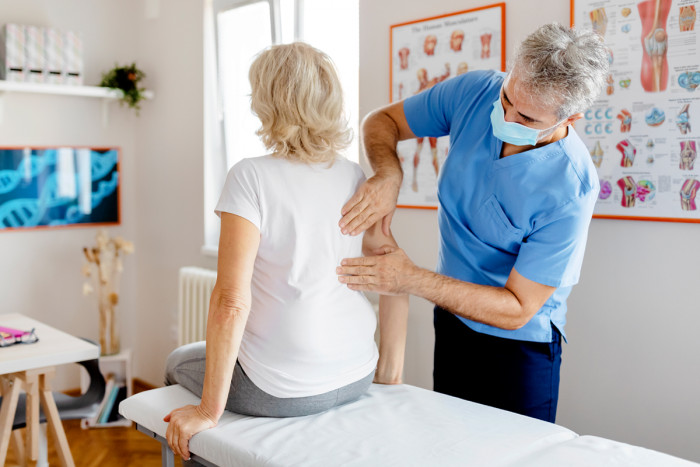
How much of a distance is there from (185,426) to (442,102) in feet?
3.59

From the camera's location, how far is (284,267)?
146 cm

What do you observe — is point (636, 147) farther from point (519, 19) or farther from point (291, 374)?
point (291, 374)

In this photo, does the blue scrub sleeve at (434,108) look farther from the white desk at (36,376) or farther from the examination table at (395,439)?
the white desk at (36,376)

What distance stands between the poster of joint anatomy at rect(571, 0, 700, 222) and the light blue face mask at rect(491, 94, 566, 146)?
48 centimetres

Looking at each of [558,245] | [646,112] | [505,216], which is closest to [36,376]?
[505,216]

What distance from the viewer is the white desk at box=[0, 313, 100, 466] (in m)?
2.24

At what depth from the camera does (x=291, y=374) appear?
148 centimetres

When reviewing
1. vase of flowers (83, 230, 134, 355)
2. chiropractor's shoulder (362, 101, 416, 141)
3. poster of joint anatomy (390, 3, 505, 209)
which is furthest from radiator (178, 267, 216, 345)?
chiropractor's shoulder (362, 101, 416, 141)

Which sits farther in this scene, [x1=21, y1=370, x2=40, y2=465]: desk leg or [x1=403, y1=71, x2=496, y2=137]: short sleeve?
[x1=21, y1=370, x2=40, y2=465]: desk leg

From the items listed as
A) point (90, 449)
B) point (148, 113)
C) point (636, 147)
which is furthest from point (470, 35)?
point (90, 449)

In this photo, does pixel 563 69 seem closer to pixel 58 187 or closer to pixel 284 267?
pixel 284 267

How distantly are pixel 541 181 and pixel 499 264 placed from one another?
26 cm

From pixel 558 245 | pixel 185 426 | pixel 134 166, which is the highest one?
pixel 134 166

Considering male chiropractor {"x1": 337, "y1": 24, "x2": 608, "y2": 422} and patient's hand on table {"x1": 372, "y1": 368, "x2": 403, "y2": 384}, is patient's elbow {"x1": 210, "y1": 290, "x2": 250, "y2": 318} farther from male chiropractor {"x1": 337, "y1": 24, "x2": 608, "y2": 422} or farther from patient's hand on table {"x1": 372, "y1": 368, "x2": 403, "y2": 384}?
patient's hand on table {"x1": 372, "y1": 368, "x2": 403, "y2": 384}
